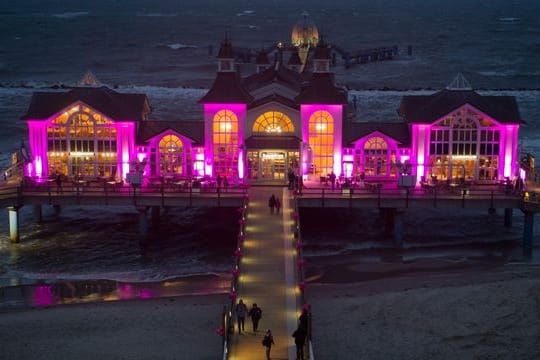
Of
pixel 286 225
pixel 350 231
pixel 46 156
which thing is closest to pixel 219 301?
pixel 286 225

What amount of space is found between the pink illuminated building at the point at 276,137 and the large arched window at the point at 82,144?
0.05m

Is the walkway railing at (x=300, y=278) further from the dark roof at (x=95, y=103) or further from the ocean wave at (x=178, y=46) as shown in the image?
the ocean wave at (x=178, y=46)

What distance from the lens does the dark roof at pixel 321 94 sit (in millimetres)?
48719

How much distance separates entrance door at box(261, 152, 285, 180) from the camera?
4878cm

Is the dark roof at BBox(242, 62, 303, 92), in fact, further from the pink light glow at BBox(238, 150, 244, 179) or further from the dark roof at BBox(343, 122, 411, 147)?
the pink light glow at BBox(238, 150, 244, 179)

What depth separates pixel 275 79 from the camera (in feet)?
185

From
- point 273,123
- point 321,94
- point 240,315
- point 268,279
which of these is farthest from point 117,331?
point 321,94

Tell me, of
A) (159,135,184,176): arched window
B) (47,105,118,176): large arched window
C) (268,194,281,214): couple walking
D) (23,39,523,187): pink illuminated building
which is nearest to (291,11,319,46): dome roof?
(23,39,523,187): pink illuminated building

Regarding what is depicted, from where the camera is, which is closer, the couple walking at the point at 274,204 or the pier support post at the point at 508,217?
the couple walking at the point at 274,204

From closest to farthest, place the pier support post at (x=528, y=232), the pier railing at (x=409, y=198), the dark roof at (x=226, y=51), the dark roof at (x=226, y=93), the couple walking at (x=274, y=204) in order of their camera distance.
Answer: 1. the couple walking at (x=274, y=204)
2. the pier support post at (x=528, y=232)
3. the pier railing at (x=409, y=198)
4. the dark roof at (x=226, y=93)
5. the dark roof at (x=226, y=51)

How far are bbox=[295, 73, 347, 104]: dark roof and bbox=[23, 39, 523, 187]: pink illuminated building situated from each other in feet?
0.20

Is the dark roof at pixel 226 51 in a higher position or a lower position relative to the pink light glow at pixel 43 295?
higher

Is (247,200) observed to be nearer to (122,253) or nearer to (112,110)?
(122,253)

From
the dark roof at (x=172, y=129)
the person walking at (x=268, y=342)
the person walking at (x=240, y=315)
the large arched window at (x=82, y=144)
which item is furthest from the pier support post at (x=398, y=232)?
the person walking at (x=268, y=342)
